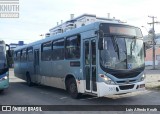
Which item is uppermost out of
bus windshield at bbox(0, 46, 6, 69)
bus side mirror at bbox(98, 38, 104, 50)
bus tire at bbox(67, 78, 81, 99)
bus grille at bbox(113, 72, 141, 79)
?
bus side mirror at bbox(98, 38, 104, 50)

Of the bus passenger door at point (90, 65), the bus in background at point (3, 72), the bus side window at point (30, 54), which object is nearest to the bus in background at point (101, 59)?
the bus passenger door at point (90, 65)

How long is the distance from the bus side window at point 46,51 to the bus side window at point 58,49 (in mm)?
715

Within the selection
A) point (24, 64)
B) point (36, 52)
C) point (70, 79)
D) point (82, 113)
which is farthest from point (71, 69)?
point (24, 64)

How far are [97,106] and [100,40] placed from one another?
8.44 ft

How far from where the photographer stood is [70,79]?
13547 mm

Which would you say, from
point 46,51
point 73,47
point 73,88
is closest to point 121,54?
point 73,47

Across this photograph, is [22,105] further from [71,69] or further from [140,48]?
[140,48]

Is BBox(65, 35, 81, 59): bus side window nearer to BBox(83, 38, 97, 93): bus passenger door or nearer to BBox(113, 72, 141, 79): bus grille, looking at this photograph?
BBox(83, 38, 97, 93): bus passenger door

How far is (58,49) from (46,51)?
6.81 feet

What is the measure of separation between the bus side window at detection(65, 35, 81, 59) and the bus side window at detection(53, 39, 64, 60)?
0.62 meters

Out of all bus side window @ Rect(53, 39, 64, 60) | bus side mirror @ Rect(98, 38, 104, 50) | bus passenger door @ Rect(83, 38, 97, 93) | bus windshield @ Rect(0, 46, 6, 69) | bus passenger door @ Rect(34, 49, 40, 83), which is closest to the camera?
bus side mirror @ Rect(98, 38, 104, 50)

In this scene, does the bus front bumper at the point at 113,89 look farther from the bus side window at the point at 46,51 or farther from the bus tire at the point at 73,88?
the bus side window at the point at 46,51

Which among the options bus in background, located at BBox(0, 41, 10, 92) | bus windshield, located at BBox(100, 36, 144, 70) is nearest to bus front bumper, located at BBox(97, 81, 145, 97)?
bus windshield, located at BBox(100, 36, 144, 70)

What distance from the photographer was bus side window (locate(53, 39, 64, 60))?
14477 mm
